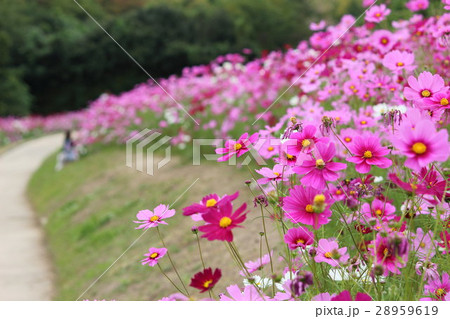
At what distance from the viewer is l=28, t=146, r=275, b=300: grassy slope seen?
3.53 meters

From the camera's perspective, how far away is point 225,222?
1037 mm

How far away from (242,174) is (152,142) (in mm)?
3534

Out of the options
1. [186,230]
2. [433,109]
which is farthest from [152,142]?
[433,109]

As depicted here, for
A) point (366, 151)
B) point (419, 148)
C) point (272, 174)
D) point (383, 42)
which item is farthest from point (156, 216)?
point (383, 42)

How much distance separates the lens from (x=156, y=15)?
21766 mm

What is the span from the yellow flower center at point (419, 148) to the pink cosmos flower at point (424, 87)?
37 centimetres

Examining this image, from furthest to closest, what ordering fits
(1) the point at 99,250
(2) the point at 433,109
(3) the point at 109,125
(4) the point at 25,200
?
(3) the point at 109,125 → (4) the point at 25,200 → (1) the point at 99,250 → (2) the point at 433,109

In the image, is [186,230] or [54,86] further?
[54,86]

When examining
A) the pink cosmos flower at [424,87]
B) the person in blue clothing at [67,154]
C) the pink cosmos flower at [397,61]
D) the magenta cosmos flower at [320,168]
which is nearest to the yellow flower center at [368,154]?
the magenta cosmos flower at [320,168]

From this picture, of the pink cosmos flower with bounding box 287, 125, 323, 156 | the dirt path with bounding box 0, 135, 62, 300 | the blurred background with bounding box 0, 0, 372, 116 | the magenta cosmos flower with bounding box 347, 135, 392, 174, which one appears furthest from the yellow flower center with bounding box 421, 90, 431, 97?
the blurred background with bounding box 0, 0, 372, 116

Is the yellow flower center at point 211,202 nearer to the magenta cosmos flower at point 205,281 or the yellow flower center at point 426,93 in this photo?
the magenta cosmos flower at point 205,281

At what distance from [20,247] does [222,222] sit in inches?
190

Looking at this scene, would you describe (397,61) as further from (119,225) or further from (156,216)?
(119,225)
